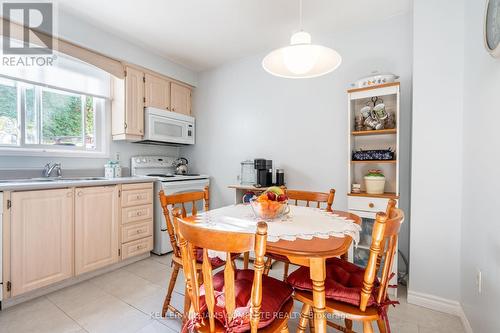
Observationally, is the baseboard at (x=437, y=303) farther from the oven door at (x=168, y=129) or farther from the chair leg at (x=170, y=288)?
the oven door at (x=168, y=129)

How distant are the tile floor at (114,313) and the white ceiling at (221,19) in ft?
8.51

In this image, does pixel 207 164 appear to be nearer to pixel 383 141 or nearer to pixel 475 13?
pixel 383 141

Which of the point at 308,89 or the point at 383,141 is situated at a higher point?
the point at 308,89

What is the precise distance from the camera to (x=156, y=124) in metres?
3.20

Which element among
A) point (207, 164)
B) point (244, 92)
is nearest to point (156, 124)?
point (207, 164)

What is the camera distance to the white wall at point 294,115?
2355 millimetres

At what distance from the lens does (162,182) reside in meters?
2.86

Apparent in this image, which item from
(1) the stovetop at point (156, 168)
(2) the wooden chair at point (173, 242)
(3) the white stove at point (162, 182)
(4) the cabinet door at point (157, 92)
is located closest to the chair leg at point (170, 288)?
(2) the wooden chair at point (173, 242)

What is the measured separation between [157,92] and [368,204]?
9.61 feet

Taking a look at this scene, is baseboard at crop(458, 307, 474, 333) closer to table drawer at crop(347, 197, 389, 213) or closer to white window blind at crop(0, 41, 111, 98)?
table drawer at crop(347, 197, 389, 213)

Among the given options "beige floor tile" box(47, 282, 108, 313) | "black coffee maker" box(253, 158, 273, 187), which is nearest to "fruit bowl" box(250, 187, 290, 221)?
"black coffee maker" box(253, 158, 273, 187)

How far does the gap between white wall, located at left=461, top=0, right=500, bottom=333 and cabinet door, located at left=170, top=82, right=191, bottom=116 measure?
323cm

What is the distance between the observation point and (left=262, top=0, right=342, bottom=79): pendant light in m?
1.39

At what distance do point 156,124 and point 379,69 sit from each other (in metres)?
2.71
